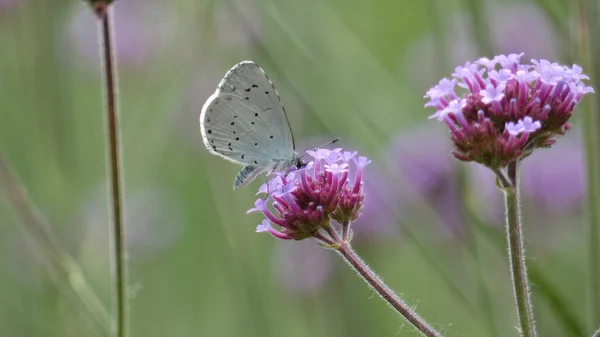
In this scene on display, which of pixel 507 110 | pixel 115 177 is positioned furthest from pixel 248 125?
pixel 507 110

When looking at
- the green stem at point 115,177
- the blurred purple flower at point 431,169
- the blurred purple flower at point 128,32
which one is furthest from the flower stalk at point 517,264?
the blurred purple flower at point 128,32

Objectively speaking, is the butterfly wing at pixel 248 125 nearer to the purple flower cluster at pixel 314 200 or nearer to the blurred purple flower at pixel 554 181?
the purple flower cluster at pixel 314 200

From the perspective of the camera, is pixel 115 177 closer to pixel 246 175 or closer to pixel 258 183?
pixel 246 175

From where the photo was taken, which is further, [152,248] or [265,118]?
[152,248]

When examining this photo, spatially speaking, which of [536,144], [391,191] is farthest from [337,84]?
[536,144]

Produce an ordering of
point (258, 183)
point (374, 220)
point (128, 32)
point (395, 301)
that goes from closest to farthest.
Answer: point (395, 301), point (374, 220), point (258, 183), point (128, 32)

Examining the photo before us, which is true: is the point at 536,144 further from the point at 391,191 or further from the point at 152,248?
the point at 152,248

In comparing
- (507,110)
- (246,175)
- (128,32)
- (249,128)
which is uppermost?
(128,32)
